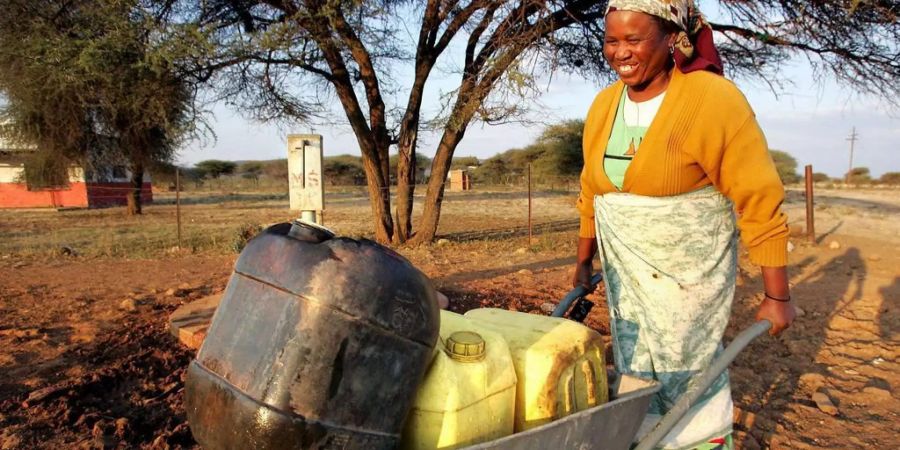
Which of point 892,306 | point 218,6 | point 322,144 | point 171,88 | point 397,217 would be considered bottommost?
point 892,306

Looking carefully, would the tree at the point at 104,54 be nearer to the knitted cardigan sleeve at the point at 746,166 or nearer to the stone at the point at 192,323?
the stone at the point at 192,323

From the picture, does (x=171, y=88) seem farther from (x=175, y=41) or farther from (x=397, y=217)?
(x=397, y=217)

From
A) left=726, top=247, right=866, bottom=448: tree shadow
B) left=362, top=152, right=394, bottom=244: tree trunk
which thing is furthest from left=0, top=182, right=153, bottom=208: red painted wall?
left=726, top=247, right=866, bottom=448: tree shadow

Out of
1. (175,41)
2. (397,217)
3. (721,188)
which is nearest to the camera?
(721,188)

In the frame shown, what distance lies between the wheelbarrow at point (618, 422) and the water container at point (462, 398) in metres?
0.11

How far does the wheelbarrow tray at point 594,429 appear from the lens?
114 centimetres

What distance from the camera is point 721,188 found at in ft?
5.06

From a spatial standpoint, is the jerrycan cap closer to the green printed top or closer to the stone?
the green printed top

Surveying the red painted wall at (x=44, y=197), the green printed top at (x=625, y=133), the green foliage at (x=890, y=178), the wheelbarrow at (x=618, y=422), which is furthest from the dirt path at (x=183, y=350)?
the green foliage at (x=890, y=178)

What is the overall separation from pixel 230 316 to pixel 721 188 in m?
1.35

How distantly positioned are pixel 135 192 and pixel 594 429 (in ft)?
63.4

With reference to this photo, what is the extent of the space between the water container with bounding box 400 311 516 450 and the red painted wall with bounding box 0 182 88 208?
23666mm

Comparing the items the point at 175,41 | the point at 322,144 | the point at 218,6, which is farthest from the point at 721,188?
the point at 218,6

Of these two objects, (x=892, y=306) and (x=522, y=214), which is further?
(x=522, y=214)
